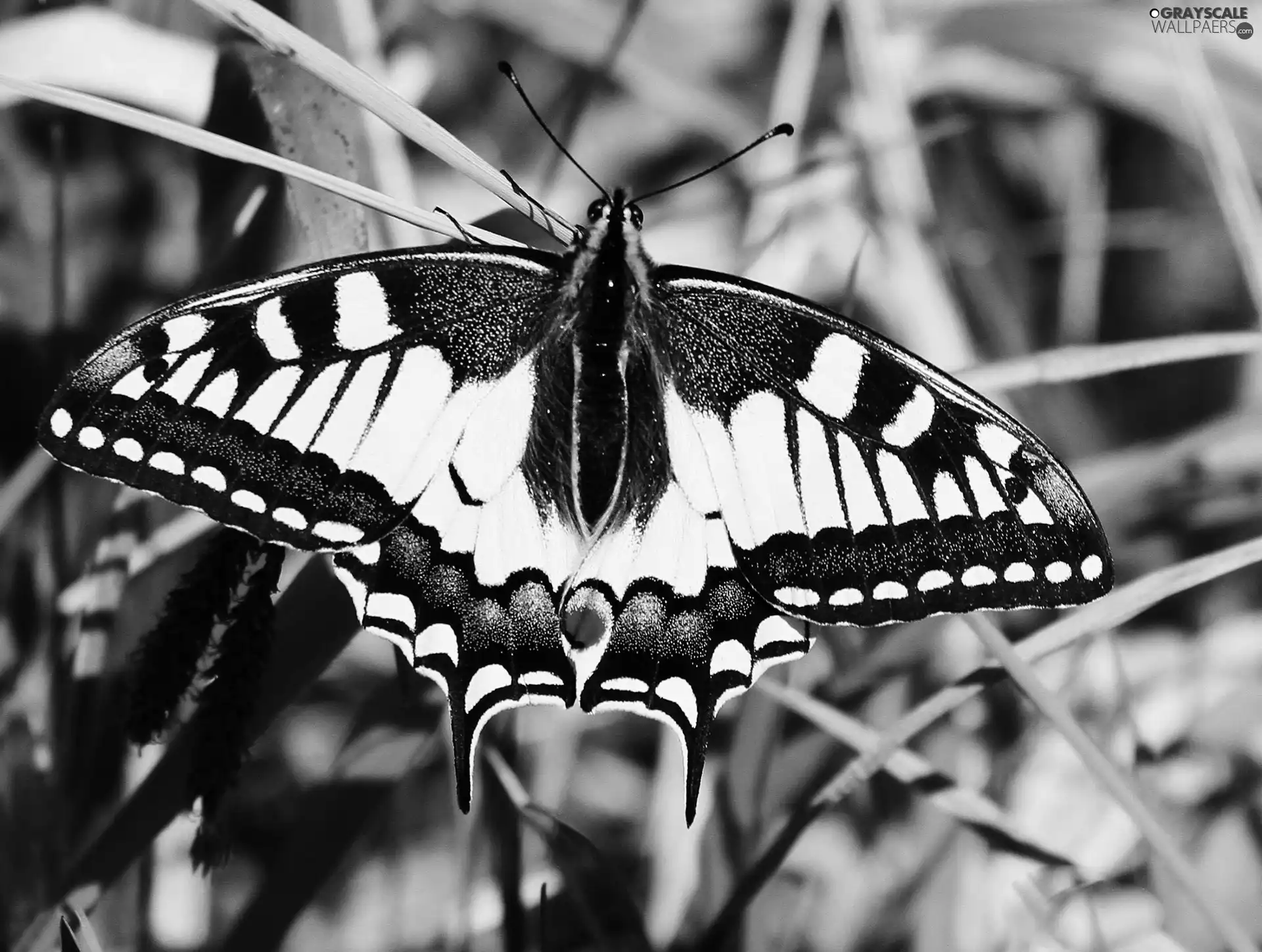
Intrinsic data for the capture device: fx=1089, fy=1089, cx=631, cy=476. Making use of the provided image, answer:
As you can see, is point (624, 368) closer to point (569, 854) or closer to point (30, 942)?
point (569, 854)

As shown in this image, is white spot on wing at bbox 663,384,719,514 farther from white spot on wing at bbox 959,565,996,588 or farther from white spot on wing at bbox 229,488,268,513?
white spot on wing at bbox 229,488,268,513

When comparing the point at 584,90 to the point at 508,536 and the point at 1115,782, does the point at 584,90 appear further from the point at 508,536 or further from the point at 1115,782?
the point at 1115,782

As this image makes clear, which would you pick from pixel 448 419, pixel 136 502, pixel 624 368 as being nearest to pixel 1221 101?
pixel 624 368

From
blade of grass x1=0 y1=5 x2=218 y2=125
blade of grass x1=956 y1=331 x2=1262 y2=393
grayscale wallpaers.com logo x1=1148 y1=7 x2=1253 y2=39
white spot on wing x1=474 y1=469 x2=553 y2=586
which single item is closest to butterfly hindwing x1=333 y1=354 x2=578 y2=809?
white spot on wing x1=474 y1=469 x2=553 y2=586

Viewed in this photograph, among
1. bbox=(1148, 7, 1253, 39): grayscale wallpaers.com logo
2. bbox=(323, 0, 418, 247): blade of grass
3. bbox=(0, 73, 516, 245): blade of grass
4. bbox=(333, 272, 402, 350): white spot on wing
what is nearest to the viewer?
bbox=(0, 73, 516, 245): blade of grass

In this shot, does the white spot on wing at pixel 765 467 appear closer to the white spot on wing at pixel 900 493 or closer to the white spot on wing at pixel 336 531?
the white spot on wing at pixel 900 493

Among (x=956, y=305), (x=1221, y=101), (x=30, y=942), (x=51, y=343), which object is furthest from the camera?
(x=956, y=305)
